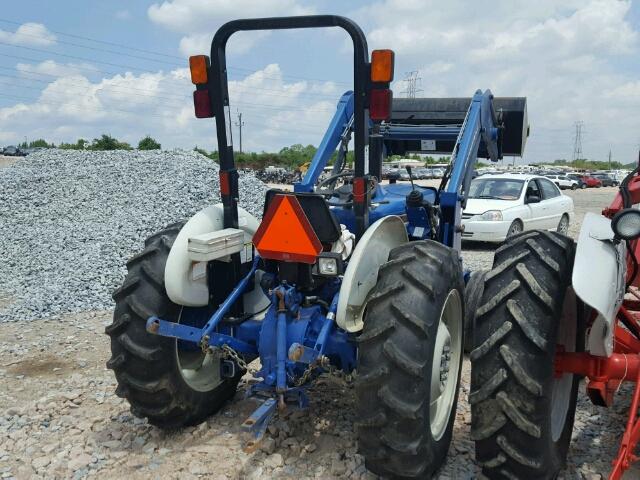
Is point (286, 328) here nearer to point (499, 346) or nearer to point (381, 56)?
point (499, 346)

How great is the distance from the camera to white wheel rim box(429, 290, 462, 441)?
3420 mm

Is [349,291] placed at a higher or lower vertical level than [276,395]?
higher

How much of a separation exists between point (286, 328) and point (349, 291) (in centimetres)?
53

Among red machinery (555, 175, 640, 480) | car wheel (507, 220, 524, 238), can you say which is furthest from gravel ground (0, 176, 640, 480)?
car wheel (507, 220, 524, 238)

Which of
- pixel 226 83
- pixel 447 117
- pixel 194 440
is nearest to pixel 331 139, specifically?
pixel 447 117

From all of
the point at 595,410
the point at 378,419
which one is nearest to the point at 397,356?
the point at 378,419

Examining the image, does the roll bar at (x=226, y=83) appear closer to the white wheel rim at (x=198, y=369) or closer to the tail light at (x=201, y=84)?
the tail light at (x=201, y=84)

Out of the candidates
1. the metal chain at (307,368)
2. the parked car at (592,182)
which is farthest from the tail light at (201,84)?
the parked car at (592,182)

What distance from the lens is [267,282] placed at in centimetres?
395

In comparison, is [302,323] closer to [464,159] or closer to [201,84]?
[201,84]

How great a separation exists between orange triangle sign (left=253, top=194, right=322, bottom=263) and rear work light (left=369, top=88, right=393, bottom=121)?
67cm

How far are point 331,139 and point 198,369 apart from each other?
7.32 feet

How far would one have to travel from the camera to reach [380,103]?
11.1 ft

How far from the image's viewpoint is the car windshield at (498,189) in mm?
12898
